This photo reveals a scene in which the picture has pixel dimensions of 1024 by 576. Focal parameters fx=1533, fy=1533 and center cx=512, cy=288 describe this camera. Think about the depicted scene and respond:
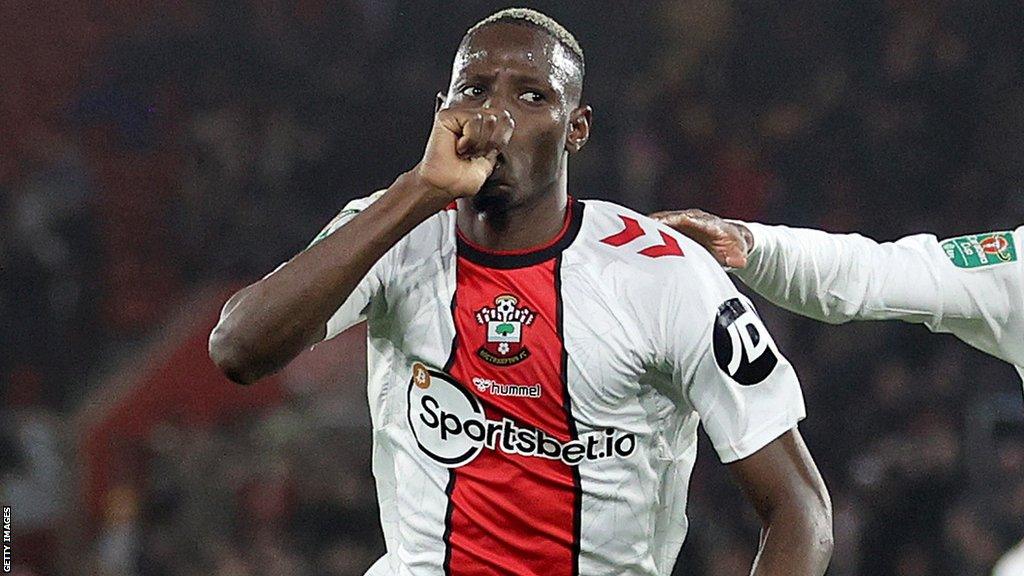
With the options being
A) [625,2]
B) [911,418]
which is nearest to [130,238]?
[625,2]

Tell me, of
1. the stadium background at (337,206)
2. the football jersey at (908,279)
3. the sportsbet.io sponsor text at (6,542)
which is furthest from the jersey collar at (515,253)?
the sportsbet.io sponsor text at (6,542)

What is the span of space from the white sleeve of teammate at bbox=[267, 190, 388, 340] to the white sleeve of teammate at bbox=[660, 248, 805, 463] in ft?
1.61

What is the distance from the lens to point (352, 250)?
235 centimetres

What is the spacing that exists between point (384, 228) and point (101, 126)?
17.4ft

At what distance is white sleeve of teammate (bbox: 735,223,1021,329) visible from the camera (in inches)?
117

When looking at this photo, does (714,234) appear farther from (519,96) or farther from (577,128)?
(519,96)

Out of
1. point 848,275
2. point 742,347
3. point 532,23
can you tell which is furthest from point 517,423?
point 848,275

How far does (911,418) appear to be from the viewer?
6.14m

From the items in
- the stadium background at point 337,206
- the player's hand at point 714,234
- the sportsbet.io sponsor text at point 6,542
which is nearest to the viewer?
the player's hand at point 714,234

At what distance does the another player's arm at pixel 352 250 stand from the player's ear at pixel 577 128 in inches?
11.0

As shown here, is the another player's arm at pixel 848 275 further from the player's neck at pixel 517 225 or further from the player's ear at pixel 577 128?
the player's neck at pixel 517 225

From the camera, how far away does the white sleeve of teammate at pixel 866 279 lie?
2.97 metres

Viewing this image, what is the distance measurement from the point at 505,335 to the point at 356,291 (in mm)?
258

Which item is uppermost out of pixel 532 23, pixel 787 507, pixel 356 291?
pixel 532 23
